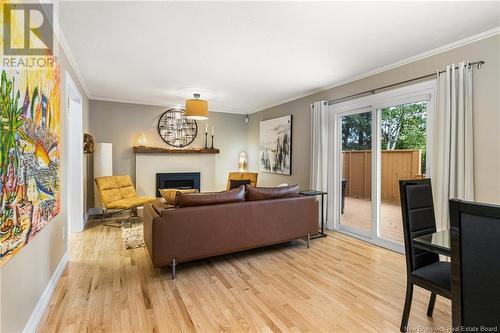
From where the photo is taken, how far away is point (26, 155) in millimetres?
1682

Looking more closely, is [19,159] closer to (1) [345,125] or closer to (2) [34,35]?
(2) [34,35]

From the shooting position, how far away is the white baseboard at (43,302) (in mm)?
1740

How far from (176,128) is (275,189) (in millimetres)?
3789

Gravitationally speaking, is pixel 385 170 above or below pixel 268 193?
above

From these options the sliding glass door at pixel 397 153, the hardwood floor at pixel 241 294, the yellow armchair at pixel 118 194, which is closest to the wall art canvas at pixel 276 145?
the sliding glass door at pixel 397 153

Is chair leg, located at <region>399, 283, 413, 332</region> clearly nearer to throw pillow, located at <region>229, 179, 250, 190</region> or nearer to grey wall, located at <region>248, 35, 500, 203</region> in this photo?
grey wall, located at <region>248, 35, 500, 203</region>

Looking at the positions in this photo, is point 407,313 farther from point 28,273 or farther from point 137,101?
point 137,101

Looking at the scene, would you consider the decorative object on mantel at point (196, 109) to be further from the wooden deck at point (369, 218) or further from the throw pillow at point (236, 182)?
the wooden deck at point (369, 218)

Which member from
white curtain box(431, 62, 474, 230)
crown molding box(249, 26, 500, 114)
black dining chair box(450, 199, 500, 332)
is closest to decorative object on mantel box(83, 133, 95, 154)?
crown molding box(249, 26, 500, 114)

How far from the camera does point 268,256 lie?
320 centimetres

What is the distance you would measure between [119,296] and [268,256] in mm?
1673

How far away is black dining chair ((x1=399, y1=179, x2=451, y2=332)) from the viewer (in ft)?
5.63

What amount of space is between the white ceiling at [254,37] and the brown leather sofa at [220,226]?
5.52 ft

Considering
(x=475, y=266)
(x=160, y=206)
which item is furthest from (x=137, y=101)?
(x=475, y=266)
